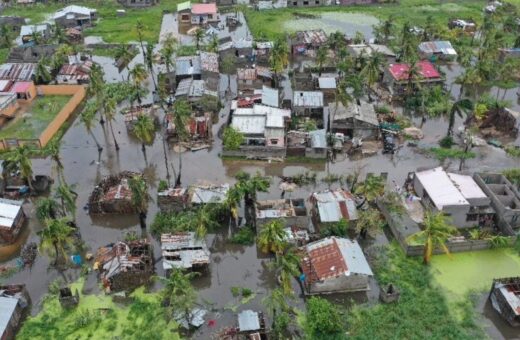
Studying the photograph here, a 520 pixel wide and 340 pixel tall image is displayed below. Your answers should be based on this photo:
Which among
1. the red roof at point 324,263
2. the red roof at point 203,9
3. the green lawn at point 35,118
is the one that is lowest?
the green lawn at point 35,118

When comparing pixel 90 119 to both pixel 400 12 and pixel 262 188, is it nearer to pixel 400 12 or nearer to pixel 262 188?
pixel 262 188

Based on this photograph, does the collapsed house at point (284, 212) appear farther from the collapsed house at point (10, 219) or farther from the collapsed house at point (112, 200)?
the collapsed house at point (10, 219)

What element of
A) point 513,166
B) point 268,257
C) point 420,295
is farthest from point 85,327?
point 513,166

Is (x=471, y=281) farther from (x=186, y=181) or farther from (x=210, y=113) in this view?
(x=210, y=113)

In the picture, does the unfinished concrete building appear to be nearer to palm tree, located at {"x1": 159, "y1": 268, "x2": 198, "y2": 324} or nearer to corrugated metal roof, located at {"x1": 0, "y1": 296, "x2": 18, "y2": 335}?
palm tree, located at {"x1": 159, "y1": 268, "x2": 198, "y2": 324}

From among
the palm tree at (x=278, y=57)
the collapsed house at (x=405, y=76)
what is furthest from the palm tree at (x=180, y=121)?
the collapsed house at (x=405, y=76)
